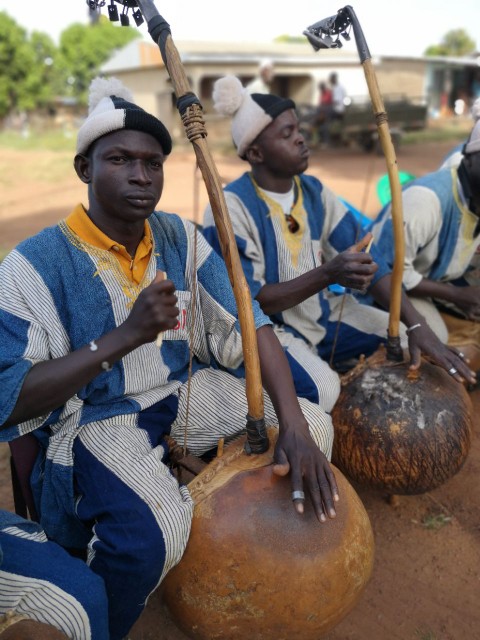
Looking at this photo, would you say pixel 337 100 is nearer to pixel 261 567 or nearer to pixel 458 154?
pixel 458 154

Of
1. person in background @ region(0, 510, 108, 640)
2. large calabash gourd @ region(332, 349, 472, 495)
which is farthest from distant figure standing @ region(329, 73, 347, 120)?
person in background @ region(0, 510, 108, 640)

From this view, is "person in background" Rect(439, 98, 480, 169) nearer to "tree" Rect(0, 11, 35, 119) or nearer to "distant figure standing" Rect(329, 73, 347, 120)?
"distant figure standing" Rect(329, 73, 347, 120)

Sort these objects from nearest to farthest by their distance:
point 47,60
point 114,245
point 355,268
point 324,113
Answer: point 114,245 → point 355,268 → point 324,113 → point 47,60

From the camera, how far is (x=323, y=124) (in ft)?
54.3

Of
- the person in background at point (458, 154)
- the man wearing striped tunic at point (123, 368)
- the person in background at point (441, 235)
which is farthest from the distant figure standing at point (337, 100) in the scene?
the man wearing striped tunic at point (123, 368)

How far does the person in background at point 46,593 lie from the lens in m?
1.51

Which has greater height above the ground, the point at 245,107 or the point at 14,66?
the point at 14,66

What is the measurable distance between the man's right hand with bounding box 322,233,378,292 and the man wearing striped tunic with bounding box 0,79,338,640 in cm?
42

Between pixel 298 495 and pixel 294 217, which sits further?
pixel 294 217

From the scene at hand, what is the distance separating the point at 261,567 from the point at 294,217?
1.78 m

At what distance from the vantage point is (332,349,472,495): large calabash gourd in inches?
95.9

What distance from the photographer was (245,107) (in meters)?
2.92

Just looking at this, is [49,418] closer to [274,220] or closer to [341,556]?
[341,556]

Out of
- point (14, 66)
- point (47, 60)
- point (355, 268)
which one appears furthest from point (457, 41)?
point (355, 268)
